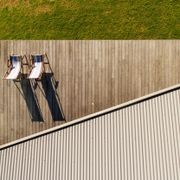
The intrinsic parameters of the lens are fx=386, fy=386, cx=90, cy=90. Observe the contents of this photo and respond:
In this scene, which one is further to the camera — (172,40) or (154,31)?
(154,31)

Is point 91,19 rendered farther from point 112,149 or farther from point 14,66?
point 112,149

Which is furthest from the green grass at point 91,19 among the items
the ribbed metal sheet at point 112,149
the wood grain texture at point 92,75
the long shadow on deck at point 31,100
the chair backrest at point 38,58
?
the ribbed metal sheet at point 112,149

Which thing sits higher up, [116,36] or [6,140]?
[116,36]

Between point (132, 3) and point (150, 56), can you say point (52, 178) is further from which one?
point (132, 3)

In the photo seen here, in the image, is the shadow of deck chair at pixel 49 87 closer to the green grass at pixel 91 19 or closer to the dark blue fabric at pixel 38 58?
the dark blue fabric at pixel 38 58

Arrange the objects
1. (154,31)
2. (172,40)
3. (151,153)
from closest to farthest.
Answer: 1. (151,153)
2. (172,40)
3. (154,31)

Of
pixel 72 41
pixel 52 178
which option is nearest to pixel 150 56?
pixel 72 41

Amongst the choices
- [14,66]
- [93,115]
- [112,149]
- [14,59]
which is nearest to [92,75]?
[93,115]
